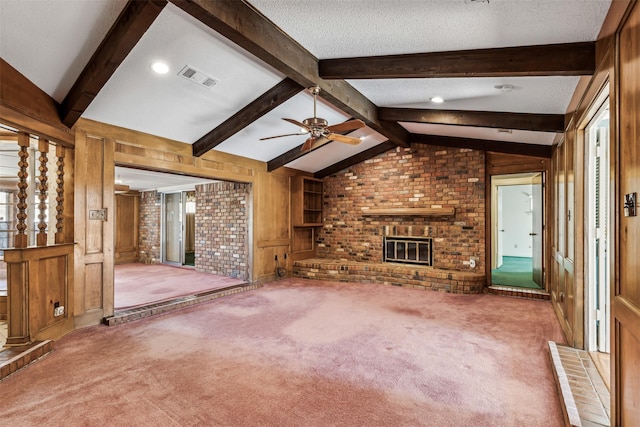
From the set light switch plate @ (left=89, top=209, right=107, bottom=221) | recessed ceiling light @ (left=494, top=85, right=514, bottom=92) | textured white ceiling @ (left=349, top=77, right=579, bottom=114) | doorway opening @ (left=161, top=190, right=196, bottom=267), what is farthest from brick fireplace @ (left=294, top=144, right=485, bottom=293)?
light switch plate @ (left=89, top=209, right=107, bottom=221)

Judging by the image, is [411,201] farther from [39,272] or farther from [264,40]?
[39,272]

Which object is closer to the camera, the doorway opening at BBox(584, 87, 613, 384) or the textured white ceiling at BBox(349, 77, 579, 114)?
the doorway opening at BBox(584, 87, 613, 384)

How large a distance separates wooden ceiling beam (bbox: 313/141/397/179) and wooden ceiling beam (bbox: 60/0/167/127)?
16.1 feet

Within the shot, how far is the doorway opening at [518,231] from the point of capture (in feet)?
19.0

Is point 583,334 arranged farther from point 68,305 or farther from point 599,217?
point 68,305

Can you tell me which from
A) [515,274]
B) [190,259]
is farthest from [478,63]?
[190,259]

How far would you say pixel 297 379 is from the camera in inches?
99.8

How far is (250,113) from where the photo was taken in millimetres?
4301

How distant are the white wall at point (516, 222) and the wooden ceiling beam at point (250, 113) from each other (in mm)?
8457

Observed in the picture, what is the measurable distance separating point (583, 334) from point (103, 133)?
547cm

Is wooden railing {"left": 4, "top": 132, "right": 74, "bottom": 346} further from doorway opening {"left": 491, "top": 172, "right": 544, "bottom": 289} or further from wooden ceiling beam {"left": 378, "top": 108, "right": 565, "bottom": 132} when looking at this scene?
doorway opening {"left": 491, "top": 172, "right": 544, "bottom": 289}

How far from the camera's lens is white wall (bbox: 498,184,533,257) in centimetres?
993

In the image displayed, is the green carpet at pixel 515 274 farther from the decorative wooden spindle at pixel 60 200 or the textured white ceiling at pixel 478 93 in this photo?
the decorative wooden spindle at pixel 60 200

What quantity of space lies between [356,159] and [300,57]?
13.7 ft
